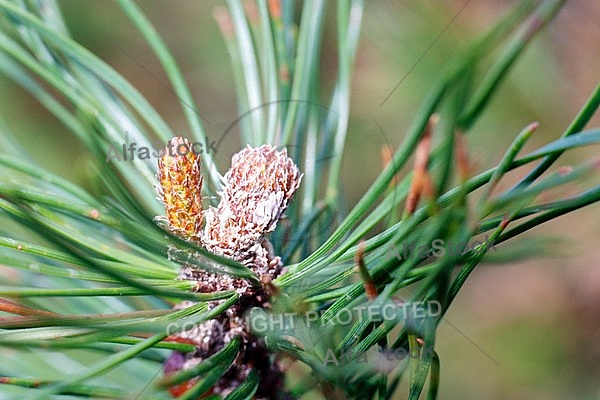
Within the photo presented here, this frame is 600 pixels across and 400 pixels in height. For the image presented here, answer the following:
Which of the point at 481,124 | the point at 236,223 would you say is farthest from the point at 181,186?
the point at 481,124

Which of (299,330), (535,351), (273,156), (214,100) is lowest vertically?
(535,351)

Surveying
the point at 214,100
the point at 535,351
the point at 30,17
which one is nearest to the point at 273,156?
the point at 30,17

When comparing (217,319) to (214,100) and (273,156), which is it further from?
(214,100)

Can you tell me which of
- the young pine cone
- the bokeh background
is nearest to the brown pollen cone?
the young pine cone

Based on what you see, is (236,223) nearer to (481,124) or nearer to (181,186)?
(181,186)

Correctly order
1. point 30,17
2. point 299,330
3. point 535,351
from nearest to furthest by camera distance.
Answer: point 299,330
point 30,17
point 535,351

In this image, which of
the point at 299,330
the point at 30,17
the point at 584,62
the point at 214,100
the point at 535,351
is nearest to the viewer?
the point at 299,330
